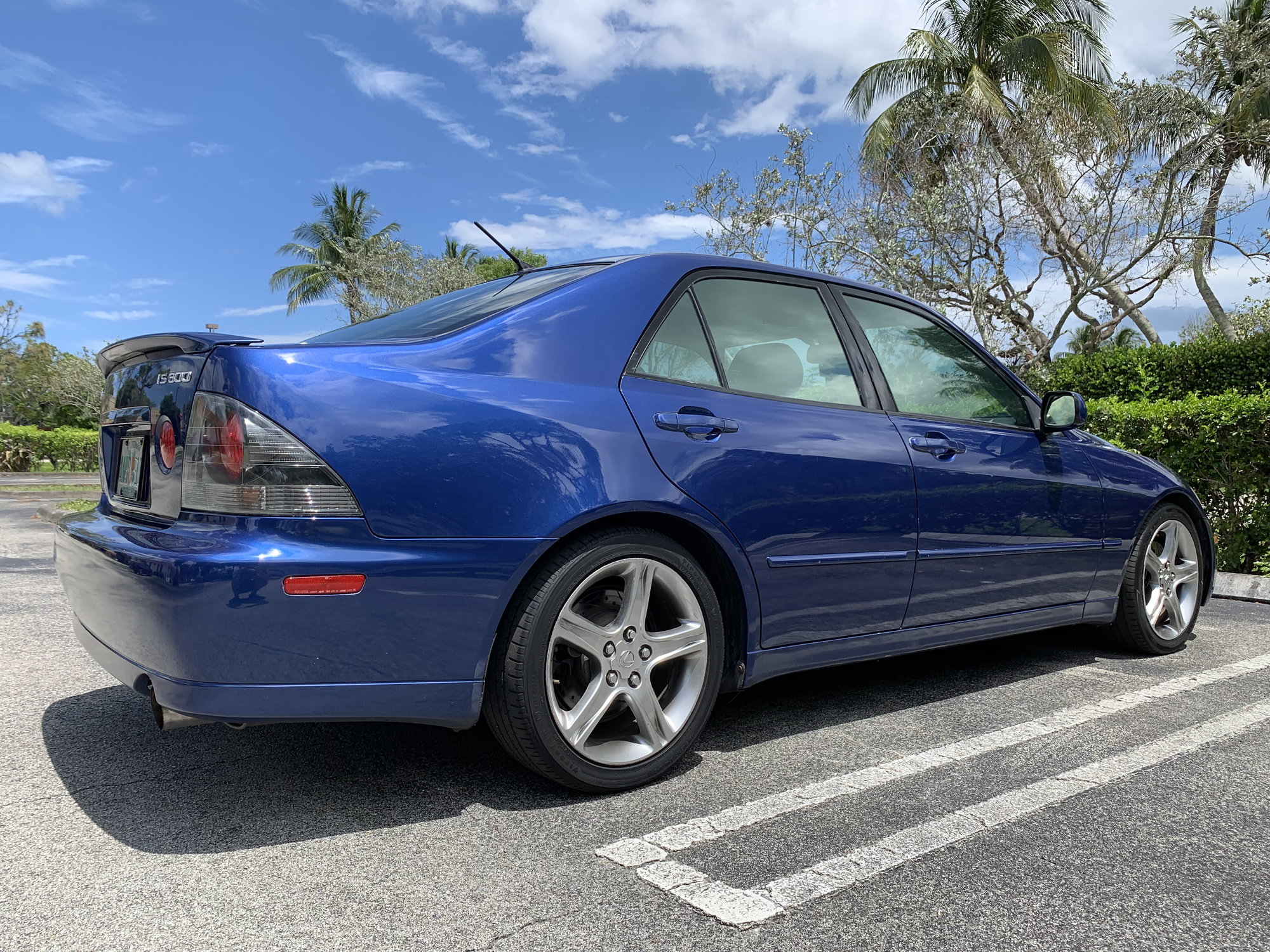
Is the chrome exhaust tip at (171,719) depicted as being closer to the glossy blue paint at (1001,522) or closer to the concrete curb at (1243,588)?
the glossy blue paint at (1001,522)

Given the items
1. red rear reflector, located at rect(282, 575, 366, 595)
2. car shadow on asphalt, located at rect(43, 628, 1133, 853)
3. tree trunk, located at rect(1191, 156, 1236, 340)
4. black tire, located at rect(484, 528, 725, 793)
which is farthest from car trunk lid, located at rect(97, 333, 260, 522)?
tree trunk, located at rect(1191, 156, 1236, 340)

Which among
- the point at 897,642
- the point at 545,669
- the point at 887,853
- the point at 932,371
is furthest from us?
the point at 932,371

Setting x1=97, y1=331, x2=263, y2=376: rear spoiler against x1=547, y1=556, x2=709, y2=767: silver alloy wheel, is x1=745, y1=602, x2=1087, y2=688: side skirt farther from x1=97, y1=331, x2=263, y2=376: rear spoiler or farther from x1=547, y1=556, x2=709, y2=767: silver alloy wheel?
x1=97, y1=331, x2=263, y2=376: rear spoiler

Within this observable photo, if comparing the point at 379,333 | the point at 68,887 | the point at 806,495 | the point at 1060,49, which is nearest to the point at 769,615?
the point at 806,495

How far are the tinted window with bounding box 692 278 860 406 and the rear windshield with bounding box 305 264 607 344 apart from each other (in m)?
0.43

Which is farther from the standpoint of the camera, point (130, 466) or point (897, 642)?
point (897, 642)

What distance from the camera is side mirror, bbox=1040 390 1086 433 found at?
13.0 feet

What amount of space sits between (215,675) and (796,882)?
137 centimetres

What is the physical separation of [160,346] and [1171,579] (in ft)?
14.5

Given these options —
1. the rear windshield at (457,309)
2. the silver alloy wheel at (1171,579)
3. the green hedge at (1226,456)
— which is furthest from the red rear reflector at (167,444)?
the green hedge at (1226,456)

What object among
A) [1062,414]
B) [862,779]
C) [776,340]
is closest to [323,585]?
[862,779]

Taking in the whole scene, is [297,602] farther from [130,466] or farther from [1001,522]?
[1001,522]

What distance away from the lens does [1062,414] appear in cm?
398

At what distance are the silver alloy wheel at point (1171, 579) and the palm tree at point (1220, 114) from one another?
9079 millimetres
